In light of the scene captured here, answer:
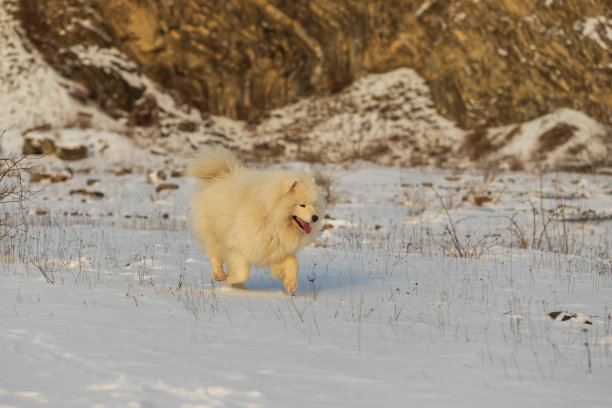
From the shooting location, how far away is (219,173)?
255 inches

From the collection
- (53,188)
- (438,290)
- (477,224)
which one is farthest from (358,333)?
(53,188)

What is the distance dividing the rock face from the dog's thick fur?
22.3 metres

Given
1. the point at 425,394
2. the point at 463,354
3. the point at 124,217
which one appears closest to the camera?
the point at 425,394

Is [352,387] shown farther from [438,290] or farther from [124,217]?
[124,217]

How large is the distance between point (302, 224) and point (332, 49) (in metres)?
25.8

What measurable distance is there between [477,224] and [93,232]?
23.9 ft

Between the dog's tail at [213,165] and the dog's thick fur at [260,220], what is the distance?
176mm

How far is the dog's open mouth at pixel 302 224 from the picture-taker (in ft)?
18.2

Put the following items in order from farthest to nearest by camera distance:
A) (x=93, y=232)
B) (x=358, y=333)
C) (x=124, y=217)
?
(x=124, y=217) < (x=93, y=232) < (x=358, y=333)

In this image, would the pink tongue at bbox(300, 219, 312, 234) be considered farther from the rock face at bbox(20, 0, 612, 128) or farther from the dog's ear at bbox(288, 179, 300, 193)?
the rock face at bbox(20, 0, 612, 128)

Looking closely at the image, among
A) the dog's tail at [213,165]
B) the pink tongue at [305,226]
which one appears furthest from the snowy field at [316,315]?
the dog's tail at [213,165]

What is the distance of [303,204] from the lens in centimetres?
554

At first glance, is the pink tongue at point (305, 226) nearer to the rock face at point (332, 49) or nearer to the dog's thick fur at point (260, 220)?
the dog's thick fur at point (260, 220)

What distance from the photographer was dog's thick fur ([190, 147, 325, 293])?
5574 mm
